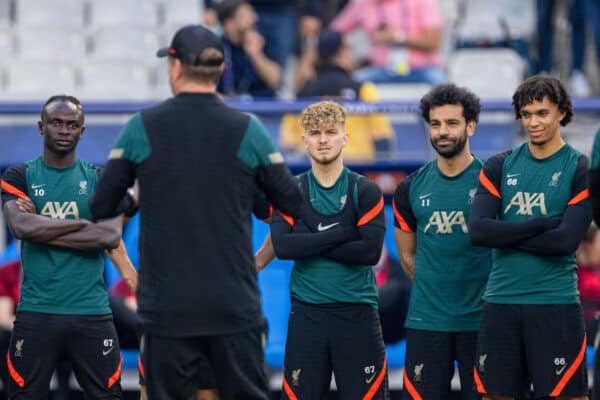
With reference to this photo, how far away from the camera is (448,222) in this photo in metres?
6.70

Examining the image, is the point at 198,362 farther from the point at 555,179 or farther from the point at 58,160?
the point at 555,179

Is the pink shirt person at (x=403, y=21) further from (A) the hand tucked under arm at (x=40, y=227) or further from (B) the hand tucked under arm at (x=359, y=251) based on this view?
(A) the hand tucked under arm at (x=40, y=227)

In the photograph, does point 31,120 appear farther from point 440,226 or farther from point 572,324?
point 572,324

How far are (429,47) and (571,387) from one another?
7195mm

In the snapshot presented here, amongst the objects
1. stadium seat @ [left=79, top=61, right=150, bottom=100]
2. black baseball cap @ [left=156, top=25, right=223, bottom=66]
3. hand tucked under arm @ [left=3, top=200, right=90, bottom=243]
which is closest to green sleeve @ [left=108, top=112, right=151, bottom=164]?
black baseball cap @ [left=156, top=25, right=223, bottom=66]

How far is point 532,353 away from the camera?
619 centimetres

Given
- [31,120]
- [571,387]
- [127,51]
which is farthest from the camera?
[127,51]

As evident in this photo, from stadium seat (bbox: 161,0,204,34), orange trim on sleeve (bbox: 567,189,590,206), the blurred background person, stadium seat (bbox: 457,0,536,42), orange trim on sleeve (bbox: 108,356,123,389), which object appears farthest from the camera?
stadium seat (bbox: 457,0,536,42)

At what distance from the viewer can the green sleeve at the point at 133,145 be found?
16.6 ft

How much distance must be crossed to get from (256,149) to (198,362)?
0.94 metres

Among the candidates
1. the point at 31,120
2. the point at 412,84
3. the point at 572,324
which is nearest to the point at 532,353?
the point at 572,324

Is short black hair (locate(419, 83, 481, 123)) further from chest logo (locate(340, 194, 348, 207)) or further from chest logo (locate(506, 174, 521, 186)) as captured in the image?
chest logo (locate(340, 194, 348, 207))

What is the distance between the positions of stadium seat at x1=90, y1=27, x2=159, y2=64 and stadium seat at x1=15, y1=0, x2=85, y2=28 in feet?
1.50

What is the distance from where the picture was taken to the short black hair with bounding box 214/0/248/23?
10984mm
